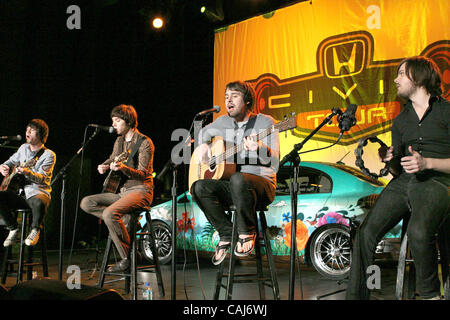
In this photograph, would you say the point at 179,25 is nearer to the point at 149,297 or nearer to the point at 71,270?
the point at 71,270

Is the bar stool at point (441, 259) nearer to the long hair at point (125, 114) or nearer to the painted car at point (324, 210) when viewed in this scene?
the painted car at point (324, 210)

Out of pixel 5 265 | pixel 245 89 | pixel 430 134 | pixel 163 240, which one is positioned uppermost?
pixel 245 89

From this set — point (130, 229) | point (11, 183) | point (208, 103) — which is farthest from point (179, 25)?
point (130, 229)

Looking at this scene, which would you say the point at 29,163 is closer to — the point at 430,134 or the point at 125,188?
the point at 125,188

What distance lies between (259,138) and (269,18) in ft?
22.7

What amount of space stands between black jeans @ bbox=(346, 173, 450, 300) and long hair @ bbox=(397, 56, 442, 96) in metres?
0.71

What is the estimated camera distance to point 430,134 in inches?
127

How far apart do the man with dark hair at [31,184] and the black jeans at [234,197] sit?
2795 mm

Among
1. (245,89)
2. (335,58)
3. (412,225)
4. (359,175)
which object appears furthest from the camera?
(335,58)

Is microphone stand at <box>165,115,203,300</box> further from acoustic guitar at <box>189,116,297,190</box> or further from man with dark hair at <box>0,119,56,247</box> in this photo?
man with dark hair at <box>0,119,56,247</box>

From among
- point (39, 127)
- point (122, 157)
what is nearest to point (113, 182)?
point (122, 157)

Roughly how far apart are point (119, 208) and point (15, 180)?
2.08m

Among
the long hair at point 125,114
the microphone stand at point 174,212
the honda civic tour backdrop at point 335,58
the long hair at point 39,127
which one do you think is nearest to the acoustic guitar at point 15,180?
the long hair at point 39,127

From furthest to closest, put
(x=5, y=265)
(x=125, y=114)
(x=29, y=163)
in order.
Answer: (x=29, y=163) < (x=5, y=265) < (x=125, y=114)
